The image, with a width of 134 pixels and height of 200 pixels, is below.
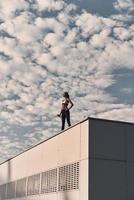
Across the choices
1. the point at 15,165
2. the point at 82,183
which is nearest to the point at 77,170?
the point at 82,183

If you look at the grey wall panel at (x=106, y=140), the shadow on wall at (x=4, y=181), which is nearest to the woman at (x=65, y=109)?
the grey wall panel at (x=106, y=140)

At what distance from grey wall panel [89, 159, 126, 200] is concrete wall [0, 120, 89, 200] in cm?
32

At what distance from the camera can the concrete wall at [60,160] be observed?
18656mm

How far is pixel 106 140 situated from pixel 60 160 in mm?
3487

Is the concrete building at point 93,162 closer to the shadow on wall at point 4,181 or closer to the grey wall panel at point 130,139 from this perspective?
the grey wall panel at point 130,139

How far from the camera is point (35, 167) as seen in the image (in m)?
25.3

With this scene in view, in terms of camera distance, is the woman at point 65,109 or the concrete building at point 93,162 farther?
the woman at point 65,109

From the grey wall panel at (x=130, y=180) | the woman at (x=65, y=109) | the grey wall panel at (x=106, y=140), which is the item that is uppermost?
the woman at (x=65, y=109)

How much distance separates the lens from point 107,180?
18094 mm

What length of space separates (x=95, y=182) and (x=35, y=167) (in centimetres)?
796

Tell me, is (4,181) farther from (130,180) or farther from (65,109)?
(130,180)

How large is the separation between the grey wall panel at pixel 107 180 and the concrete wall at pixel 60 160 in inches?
12.5

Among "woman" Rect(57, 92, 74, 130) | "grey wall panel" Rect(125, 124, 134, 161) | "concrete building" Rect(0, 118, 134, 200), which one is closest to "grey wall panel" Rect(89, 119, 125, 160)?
"concrete building" Rect(0, 118, 134, 200)

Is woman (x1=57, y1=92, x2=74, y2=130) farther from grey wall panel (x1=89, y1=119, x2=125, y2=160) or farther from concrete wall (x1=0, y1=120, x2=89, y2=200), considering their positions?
grey wall panel (x1=89, y1=119, x2=125, y2=160)
